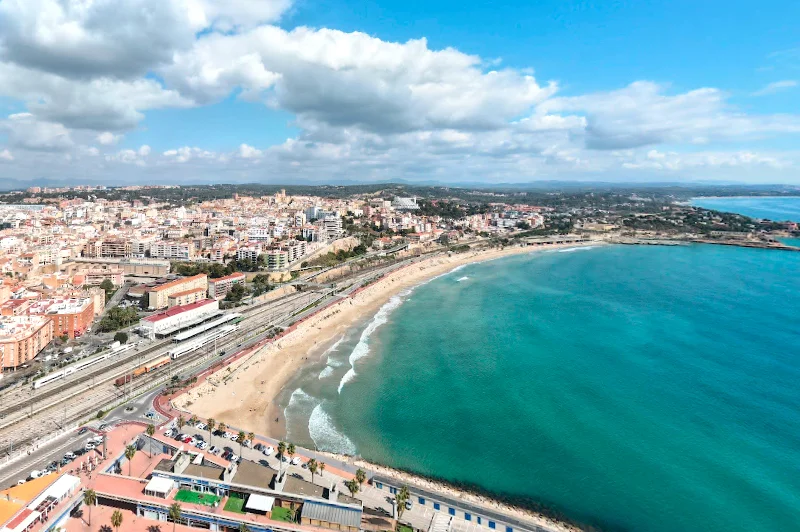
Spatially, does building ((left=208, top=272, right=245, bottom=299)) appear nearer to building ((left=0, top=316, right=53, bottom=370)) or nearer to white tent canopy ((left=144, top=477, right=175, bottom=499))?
building ((left=0, top=316, right=53, bottom=370))

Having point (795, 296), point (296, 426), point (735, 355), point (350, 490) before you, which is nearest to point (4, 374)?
point (296, 426)

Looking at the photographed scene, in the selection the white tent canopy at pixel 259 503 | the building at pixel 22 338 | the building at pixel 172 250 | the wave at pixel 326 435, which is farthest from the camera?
the building at pixel 172 250

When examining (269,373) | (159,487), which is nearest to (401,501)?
(159,487)

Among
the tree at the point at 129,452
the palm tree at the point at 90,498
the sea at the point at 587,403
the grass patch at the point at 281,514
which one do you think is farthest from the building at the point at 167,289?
the grass patch at the point at 281,514

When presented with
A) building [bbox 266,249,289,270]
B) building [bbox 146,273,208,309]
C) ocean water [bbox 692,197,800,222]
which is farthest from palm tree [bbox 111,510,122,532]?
ocean water [bbox 692,197,800,222]

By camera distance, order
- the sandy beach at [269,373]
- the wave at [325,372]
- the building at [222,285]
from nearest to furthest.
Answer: the sandy beach at [269,373] < the wave at [325,372] < the building at [222,285]

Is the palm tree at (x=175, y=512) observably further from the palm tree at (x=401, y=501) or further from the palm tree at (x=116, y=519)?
the palm tree at (x=401, y=501)
